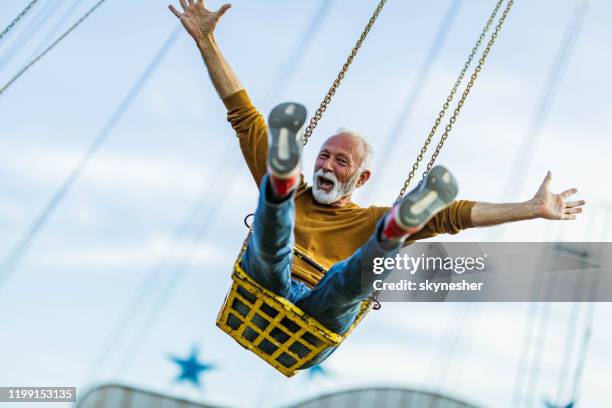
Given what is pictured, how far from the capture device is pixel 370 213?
438 cm

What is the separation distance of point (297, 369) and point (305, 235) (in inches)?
25.6

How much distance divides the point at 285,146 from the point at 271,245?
0.49 m

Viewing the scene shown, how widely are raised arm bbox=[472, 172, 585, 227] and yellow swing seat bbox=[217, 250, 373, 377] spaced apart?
650 mm

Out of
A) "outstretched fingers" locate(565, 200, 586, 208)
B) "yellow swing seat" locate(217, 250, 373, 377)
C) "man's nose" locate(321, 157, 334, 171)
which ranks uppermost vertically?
"outstretched fingers" locate(565, 200, 586, 208)

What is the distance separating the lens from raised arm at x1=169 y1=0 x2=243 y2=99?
14.7ft

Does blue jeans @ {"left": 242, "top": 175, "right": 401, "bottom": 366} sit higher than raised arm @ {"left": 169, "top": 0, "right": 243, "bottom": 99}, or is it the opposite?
raised arm @ {"left": 169, "top": 0, "right": 243, "bottom": 99}

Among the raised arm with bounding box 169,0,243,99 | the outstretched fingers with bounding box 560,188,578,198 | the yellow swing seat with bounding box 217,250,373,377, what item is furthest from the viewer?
the raised arm with bounding box 169,0,243,99

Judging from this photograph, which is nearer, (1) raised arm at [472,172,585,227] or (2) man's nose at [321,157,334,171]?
(1) raised arm at [472,172,585,227]

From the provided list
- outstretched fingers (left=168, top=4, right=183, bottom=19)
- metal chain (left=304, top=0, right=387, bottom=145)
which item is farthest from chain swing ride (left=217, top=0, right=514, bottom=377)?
outstretched fingers (left=168, top=4, right=183, bottom=19)

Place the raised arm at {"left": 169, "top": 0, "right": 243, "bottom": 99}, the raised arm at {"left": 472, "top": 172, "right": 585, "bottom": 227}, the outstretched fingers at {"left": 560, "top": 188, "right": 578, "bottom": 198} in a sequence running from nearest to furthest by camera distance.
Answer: the raised arm at {"left": 472, "top": 172, "right": 585, "bottom": 227}, the outstretched fingers at {"left": 560, "top": 188, "right": 578, "bottom": 198}, the raised arm at {"left": 169, "top": 0, "right": 243, "bottom": 99}

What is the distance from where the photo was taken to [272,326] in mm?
4023

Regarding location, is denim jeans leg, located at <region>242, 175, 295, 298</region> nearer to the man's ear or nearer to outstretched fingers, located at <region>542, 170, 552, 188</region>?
the man's ear

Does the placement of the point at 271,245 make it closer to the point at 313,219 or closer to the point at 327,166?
the point at 313,219

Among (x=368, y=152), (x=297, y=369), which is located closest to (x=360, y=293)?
(x=297, y=369)
